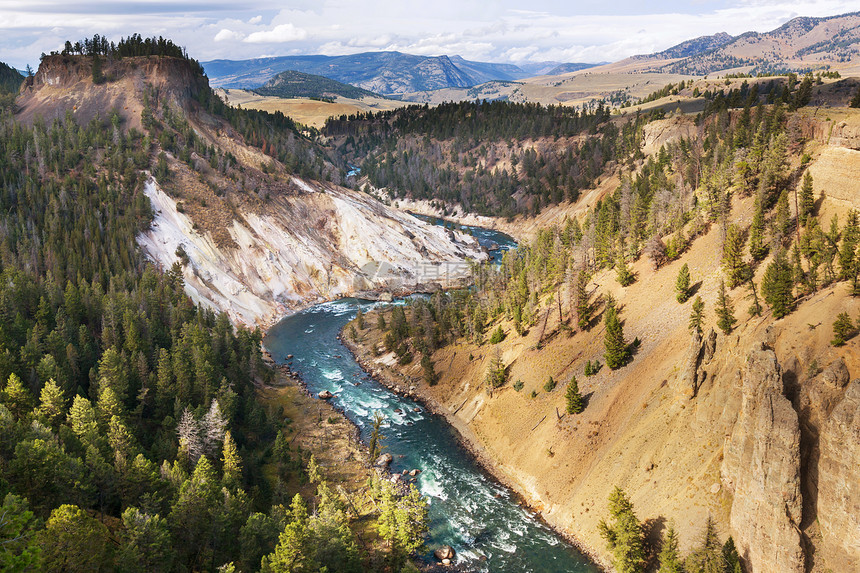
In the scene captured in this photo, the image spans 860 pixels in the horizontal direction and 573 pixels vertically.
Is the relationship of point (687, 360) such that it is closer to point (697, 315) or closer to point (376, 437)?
point (697, 315)

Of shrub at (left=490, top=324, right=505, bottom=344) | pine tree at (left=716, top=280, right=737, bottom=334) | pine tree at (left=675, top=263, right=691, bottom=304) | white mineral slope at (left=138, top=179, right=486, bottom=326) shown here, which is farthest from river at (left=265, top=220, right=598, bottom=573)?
pine tree at (left=675, top=263, right=691, bottom=304)

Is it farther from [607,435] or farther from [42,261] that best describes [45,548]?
[42,261]

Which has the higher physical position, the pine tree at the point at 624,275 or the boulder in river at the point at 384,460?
the pine tree at the point at 624,275

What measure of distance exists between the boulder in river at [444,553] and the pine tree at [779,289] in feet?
103

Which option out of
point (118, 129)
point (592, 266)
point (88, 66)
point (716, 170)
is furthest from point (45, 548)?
point (88, 66)

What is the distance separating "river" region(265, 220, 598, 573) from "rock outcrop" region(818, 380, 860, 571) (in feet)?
51.7

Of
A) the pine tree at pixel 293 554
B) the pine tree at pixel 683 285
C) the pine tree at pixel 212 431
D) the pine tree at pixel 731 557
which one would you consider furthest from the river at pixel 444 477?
the pine tree at pixel 683 285

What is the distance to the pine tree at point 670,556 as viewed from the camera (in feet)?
119

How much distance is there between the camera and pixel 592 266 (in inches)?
3039

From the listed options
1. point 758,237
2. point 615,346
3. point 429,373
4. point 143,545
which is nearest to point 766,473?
point 615,346

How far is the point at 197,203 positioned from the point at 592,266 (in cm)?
7488

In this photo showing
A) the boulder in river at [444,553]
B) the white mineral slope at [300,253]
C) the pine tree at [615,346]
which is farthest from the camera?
the white mineral slope at [300,253]

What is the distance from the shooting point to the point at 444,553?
43.8m

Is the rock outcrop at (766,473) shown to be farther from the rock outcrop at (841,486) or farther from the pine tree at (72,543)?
the pine tree at (72,543)
